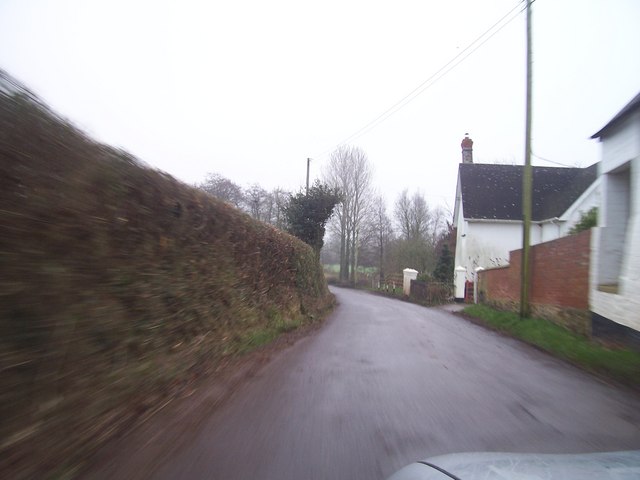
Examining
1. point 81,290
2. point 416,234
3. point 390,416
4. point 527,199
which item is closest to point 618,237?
point 527,199

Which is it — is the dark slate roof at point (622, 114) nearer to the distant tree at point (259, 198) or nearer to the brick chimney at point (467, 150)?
the brick chimney at point (467, 150)

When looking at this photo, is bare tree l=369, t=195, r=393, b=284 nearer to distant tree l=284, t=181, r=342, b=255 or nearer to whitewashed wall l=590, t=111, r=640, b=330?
distant tree l=284, t=181, r=342, b=255

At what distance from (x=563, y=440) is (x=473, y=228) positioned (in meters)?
22.2

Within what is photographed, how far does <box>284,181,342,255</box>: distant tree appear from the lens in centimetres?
2184

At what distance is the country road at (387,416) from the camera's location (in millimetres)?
3059

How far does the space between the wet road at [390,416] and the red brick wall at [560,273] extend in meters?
3.02

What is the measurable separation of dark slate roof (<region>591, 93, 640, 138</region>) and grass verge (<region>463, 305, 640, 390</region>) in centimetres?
459

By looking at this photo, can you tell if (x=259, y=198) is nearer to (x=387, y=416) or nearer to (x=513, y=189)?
(x=513, y=189)

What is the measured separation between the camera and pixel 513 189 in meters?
26.6

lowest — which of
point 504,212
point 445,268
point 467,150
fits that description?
point 445,268

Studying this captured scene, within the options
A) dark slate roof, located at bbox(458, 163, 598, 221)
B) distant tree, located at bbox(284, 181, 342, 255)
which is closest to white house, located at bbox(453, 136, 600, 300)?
dark slate roof, located at bbox(458, 163, 598, 221)

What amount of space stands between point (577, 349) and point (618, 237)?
9.42 feet

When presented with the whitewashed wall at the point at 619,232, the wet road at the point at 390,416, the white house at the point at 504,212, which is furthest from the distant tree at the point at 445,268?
the wet road at the point at 390,416

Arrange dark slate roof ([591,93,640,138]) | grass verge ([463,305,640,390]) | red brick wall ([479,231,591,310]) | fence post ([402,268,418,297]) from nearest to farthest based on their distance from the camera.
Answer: grass verge ([463,305,640,390]) → dark slate roof ([591,93,640,138]) → red brick wall ([479,231,591,310]) → fence post ([402,268,418,297])
